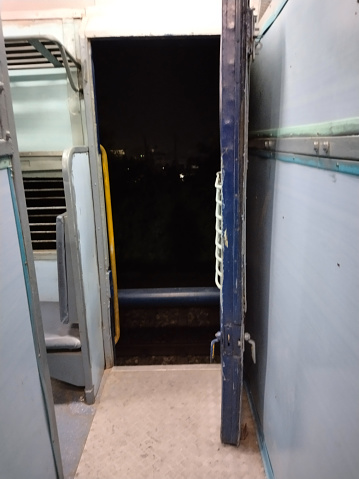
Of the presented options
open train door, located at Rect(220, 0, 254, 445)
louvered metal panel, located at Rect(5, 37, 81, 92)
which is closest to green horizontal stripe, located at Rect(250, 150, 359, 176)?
open train door, located at Rect(220, 0, 254, 445)

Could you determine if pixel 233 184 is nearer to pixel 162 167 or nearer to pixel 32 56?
pixel 32 56

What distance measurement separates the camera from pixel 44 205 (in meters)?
2.57

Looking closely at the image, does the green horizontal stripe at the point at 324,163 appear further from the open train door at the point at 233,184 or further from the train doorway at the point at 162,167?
the train doorway at the point at 162,167

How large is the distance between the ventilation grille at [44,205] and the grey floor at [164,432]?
118cm

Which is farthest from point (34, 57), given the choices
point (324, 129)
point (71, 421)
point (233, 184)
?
point (71, 421)

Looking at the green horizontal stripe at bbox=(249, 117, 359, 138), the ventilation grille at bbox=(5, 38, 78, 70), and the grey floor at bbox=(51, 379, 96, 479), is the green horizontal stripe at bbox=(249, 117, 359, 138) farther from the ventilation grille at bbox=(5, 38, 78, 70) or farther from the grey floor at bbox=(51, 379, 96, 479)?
the grey floor at bbox=(51, 379, 96, 479)

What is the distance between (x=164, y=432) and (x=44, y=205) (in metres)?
1.77

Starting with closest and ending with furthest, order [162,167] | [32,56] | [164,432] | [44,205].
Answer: [164,432] → [32,56] → [44,205] → [162,167]

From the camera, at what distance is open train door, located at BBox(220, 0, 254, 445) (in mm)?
1367

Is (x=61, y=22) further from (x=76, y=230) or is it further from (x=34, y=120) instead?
(x=76, y=230)

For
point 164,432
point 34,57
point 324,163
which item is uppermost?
point 34,57

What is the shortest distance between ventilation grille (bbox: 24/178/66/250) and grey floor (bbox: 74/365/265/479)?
1181 mm

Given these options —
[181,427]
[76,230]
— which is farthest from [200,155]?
[181,427]

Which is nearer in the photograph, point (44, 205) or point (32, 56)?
point (32, 56)
